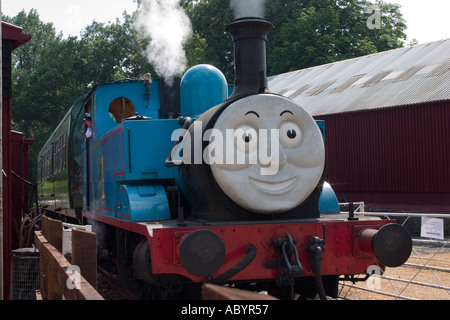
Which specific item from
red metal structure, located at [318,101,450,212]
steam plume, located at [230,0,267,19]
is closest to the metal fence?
steam plume, located at [230,0,267,19]

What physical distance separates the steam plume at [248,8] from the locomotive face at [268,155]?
3.91 feet

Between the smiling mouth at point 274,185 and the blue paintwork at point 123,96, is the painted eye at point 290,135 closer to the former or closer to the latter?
the smiling mouth at point 274,185

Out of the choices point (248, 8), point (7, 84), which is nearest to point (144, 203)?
point (248, 8)

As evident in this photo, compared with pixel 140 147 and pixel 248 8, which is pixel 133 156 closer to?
pixel 140 147

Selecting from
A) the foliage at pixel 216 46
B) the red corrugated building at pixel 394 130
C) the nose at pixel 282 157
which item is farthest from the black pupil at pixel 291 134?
the foliage at pixel 216 46

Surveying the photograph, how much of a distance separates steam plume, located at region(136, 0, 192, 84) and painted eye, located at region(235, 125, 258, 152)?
249 centimetres

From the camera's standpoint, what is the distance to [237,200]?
5.12m

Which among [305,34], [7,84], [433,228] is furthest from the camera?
[305,34]

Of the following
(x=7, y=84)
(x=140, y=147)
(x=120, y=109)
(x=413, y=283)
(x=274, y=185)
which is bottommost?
(x=413, y=283)

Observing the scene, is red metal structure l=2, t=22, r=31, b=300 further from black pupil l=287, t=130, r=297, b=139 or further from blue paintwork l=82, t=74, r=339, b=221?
black pupil l=287, t=130, r=297, b=139

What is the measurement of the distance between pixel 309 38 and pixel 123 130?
2911 centimetres

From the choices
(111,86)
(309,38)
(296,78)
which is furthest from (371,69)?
(111,86)

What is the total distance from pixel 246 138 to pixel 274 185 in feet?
1.76
